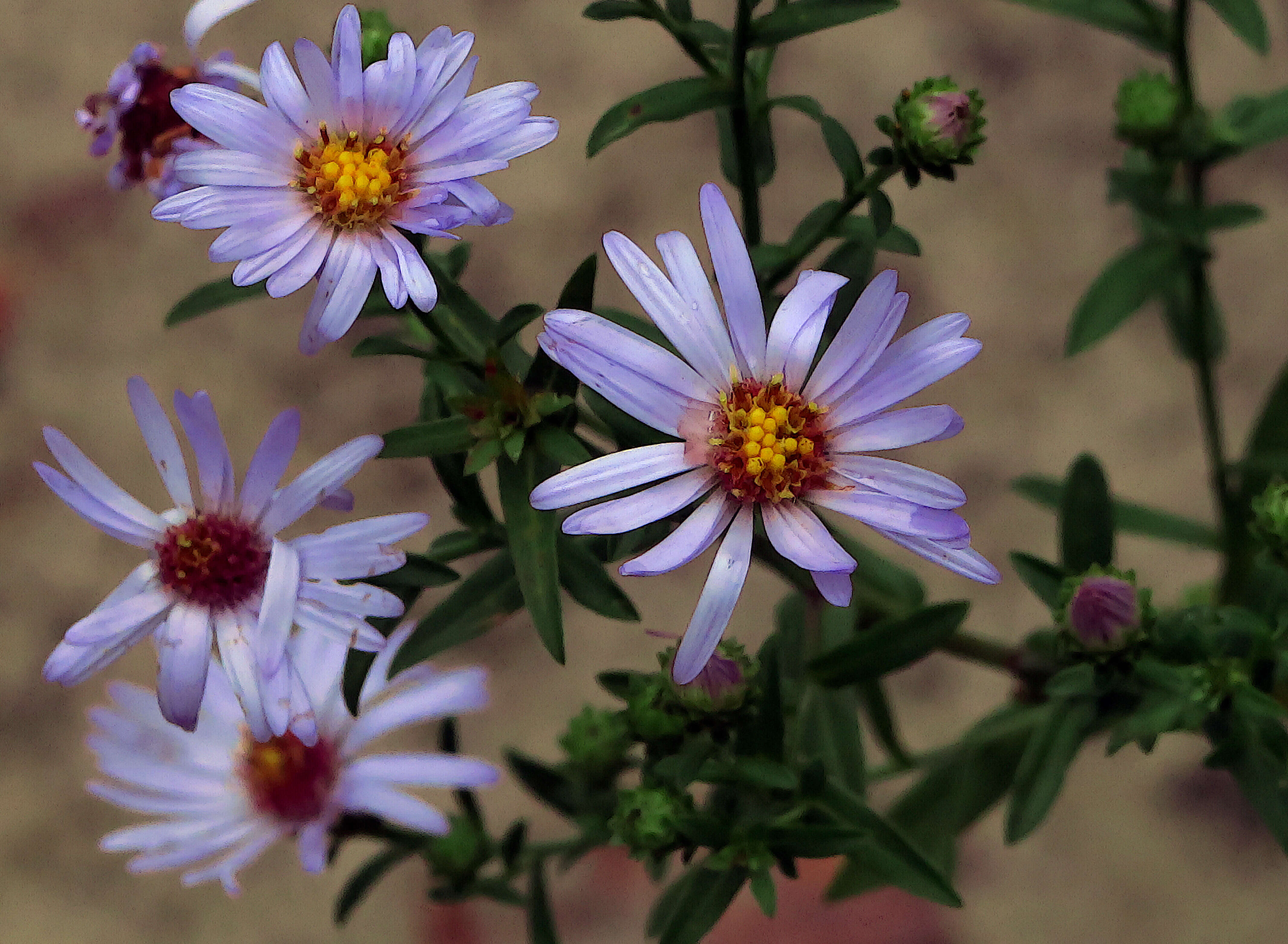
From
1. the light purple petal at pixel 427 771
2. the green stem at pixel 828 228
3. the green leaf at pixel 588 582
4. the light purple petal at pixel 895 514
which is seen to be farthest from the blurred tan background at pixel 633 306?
the light purple petal at pixel 895 514

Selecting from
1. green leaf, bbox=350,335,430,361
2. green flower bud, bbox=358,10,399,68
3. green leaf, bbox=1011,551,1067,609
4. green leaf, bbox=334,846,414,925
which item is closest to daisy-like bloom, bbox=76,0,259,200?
green flower bud, bbox=358,10,399,68

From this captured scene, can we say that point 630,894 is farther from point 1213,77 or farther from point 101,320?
point 1213,77

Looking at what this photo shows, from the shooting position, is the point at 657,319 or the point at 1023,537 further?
the point at 1023,537

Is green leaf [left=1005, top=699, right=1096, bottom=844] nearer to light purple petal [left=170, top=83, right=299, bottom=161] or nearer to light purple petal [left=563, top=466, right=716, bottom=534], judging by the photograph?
light purple petal [left=563, top=466, right=716, bottom=534]

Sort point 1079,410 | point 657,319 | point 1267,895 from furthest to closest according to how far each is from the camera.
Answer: point 1079,410
point 1267,895
point 657,319

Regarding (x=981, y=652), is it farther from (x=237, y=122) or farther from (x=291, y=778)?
(x=237, y=122)

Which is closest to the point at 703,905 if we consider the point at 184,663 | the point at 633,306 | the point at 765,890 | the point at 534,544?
A: the point at 765,890

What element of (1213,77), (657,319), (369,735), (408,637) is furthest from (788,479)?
(1213,77)
